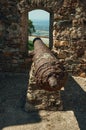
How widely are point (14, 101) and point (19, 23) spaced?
2897mm

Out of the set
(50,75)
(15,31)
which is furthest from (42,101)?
(15,31)

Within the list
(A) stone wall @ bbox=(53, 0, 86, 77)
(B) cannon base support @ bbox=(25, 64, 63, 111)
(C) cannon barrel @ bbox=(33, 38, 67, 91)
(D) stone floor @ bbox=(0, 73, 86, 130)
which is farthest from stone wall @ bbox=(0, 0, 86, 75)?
(C) cannon barrel @ bbox=(33, 38, 67, 91)

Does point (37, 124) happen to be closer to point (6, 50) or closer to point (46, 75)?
point (46, 75)

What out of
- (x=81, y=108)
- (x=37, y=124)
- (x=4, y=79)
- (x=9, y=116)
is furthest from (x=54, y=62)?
(x=4, y=79)

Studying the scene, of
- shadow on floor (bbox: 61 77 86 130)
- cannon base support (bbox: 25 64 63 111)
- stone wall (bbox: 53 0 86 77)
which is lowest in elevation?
shadow on floor (bbox: 61 77 86 130)

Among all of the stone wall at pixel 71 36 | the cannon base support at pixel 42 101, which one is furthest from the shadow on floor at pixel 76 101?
the stone wall at pixel 71 36

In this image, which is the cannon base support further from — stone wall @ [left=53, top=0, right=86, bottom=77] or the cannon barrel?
stone wall @ [left=53, top=0, right=86, bottom=77]

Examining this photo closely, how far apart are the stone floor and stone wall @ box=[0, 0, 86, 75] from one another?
2.85ft

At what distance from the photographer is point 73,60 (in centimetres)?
998

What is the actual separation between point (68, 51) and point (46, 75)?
5.88 m

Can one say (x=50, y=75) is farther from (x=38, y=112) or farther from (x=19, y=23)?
(x=19, y=23)

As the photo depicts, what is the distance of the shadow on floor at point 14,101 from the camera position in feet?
21.6

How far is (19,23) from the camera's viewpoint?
31.6 feet

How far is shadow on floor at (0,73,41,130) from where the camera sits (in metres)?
6.59
